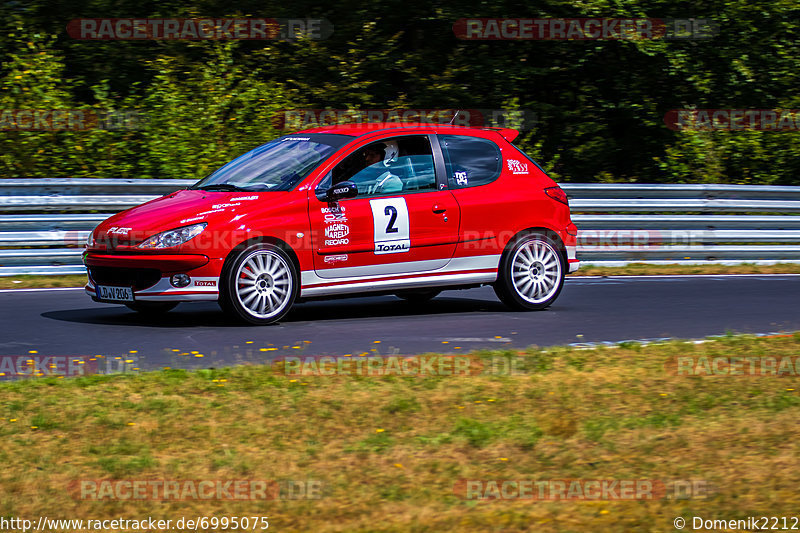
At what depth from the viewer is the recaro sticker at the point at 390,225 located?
10086 millimetres

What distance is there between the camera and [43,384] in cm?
707

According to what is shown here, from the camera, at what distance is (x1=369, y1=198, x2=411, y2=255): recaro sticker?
10.1 metres

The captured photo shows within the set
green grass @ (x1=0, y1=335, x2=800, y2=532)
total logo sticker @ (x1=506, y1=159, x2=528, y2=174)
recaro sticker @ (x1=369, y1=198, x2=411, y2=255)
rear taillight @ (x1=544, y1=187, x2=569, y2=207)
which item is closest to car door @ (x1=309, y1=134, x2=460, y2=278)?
recaro sticker @ (x1=369, y1=198, x2=411, y2=255)

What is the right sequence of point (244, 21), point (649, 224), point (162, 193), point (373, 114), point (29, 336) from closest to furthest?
point (29, 336)
point (162, 193)
point (649, 224)
point (373, 114)
point (244, 21)

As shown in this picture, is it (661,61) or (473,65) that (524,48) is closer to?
(473,65)

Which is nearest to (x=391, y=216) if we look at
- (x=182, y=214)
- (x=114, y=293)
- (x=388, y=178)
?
(x=388, y=178)

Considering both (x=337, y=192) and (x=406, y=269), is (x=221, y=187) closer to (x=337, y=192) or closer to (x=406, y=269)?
(x=337, y=192)

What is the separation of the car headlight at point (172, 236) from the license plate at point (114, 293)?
46cm

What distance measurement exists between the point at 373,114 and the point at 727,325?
363 inches

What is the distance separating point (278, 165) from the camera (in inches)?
407

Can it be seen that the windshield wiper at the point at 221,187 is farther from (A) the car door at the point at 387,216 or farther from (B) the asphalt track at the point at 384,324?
(B) the asphalt track at the point at 384,324

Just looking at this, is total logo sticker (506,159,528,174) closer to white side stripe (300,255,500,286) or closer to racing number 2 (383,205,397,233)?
white side stripe (300,255,500,286)

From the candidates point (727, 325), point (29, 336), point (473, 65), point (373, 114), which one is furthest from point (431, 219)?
point (473, 65)

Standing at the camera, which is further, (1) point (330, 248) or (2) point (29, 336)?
(1) point (330, 248)
